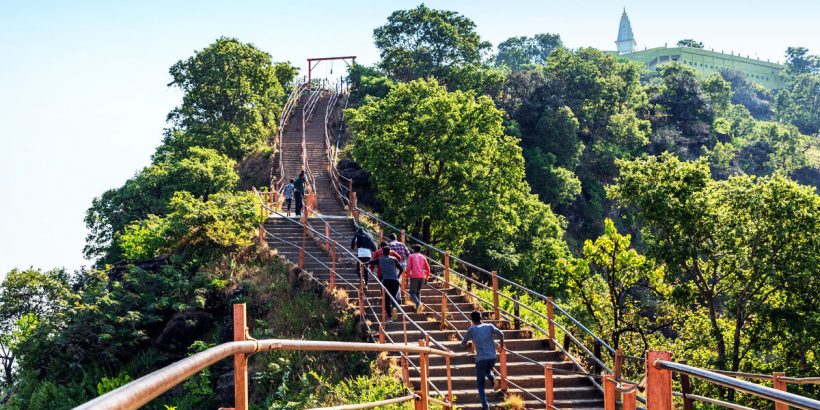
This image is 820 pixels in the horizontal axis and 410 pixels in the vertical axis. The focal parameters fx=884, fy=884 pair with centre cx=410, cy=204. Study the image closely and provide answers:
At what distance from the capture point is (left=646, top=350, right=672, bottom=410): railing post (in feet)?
13.8

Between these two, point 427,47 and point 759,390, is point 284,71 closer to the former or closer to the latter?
point 427,47

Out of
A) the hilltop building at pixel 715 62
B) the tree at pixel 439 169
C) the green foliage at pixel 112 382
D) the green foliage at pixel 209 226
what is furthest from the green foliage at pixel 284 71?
the hilltop building at pixel 715 62

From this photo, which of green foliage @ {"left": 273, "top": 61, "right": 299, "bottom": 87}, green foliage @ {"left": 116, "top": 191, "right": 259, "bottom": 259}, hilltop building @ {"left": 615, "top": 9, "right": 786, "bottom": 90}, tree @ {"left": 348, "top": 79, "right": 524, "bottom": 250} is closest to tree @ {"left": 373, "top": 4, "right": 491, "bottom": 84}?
green foliage @ {"left": 273, "top": 61, "right": 299, "bottom": 87}

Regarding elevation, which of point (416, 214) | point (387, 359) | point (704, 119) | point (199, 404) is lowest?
point (199, 404)

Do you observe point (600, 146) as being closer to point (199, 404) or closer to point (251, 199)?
point (251, 199)

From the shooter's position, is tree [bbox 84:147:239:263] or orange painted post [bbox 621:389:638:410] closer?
orange painted post [bbox 621:389:638:410]

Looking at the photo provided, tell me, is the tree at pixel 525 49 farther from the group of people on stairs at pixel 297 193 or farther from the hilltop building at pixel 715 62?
the group of people on stairs at pixel 297 193

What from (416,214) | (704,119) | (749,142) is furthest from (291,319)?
(749,142)

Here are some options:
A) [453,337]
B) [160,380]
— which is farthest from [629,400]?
[453,337]

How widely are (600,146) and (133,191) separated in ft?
113

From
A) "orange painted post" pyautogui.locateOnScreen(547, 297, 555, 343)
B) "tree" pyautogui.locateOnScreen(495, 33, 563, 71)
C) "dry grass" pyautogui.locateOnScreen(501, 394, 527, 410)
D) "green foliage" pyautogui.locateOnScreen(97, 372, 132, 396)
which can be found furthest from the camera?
"tree" pyautogui.locateOnScreen(495, 33, 563, 71)

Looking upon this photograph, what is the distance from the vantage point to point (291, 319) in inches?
707

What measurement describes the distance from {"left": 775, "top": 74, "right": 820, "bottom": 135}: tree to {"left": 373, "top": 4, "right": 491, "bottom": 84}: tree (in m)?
68.9

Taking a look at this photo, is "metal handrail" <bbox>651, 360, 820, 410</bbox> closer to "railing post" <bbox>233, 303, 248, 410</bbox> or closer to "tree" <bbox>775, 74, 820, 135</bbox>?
"railing post" <bbox>233, 303, 248, 410</bbox>
